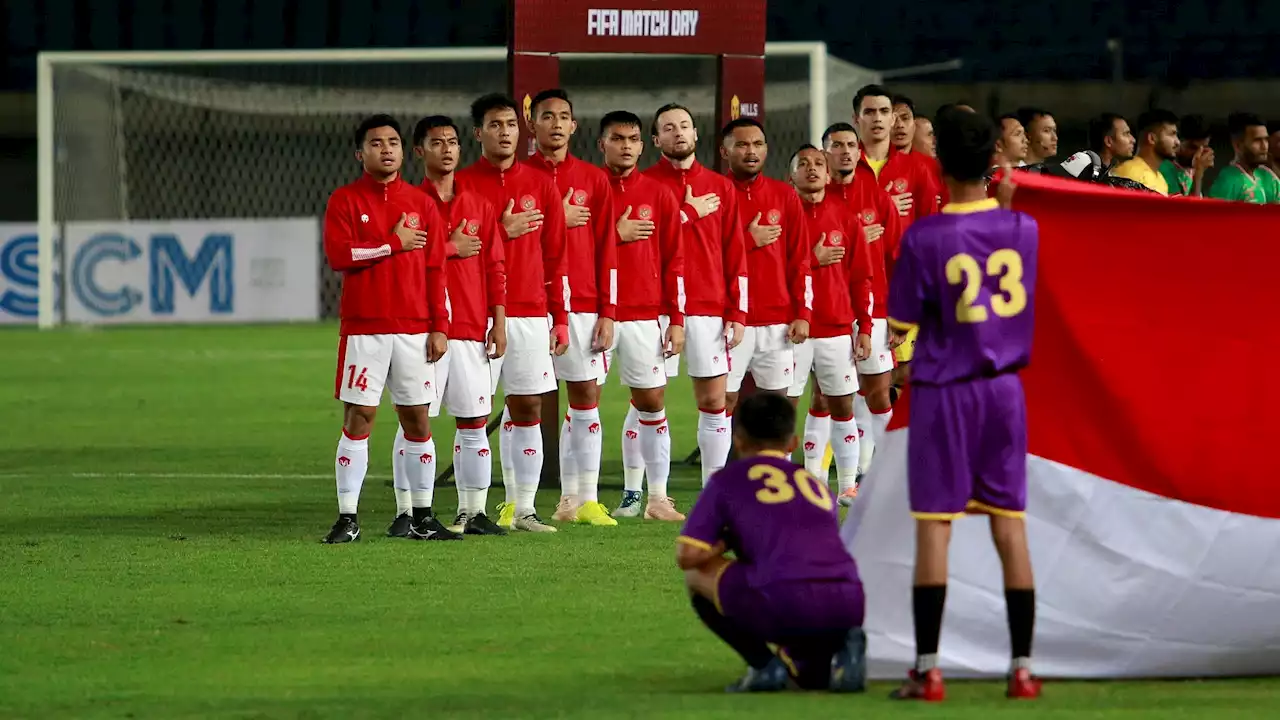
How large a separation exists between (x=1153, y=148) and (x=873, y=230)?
7.10 ft

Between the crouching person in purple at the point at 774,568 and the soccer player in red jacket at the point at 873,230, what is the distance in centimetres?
514

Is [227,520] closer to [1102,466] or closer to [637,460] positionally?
[637,460]

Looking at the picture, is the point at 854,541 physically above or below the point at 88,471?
above

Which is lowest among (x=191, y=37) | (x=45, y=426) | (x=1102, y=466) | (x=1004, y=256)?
(x=45, y=426)

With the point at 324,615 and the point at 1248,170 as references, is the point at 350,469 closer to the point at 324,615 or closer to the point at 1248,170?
the point at 324,615

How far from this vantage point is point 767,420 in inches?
214

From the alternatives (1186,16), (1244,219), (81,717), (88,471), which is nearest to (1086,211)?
(1244,219)

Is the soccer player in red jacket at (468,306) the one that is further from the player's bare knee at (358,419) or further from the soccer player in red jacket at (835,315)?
the soccer player in red jacket at (835,315)

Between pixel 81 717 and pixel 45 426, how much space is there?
396 inches

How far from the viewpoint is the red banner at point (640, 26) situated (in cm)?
1089

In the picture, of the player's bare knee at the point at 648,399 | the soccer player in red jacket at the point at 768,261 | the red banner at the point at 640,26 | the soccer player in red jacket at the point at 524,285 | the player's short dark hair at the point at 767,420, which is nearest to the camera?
the player's short dark hair at the point at 767,420

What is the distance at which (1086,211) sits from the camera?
19.4 ft

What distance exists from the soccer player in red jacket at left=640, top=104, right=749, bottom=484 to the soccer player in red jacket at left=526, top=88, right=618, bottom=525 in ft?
1.06

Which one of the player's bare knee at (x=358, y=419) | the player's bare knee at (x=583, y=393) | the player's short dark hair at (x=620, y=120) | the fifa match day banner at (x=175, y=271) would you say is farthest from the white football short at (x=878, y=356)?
the fifa match day banner at (x=175, y=271)
